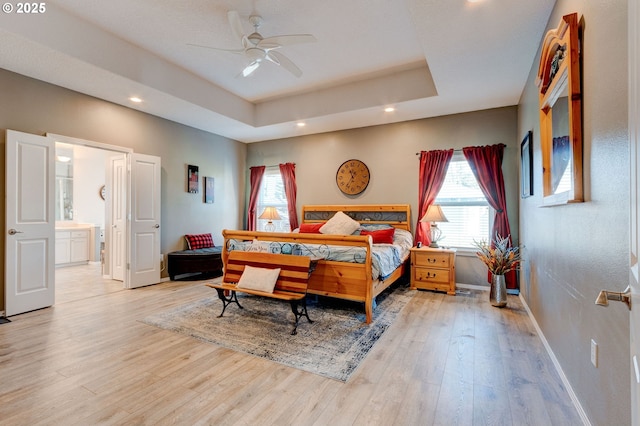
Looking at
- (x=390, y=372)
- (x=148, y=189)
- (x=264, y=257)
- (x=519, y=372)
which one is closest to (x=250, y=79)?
(x=148, y=189)

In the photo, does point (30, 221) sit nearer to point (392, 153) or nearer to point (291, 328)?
point (291, 328)

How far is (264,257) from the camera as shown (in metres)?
3.50

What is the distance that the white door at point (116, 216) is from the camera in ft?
16.8

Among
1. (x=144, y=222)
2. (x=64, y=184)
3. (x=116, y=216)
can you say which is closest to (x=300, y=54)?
(x=144, y=222)

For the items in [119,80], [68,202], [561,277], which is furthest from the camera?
[68,202]

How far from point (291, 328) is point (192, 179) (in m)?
3.87

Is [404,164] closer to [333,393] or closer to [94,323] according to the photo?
[333,393]

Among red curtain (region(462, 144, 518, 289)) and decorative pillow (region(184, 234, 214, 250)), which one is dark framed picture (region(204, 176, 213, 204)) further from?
red curtain (region(462, 144, 518, 289))

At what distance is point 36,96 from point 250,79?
2.66 metres

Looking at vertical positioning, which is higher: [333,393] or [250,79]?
[250,79]

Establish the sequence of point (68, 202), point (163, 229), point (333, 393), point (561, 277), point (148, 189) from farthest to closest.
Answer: point (68, 202) → point (163, 229) → point (148, 189) → point (561, 277) → point (333, 393)

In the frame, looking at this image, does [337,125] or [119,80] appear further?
[337,125]

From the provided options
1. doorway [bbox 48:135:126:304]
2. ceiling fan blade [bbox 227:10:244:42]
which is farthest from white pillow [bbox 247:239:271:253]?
doorway [bbox 48:135:126:304]

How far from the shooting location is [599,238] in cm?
159
